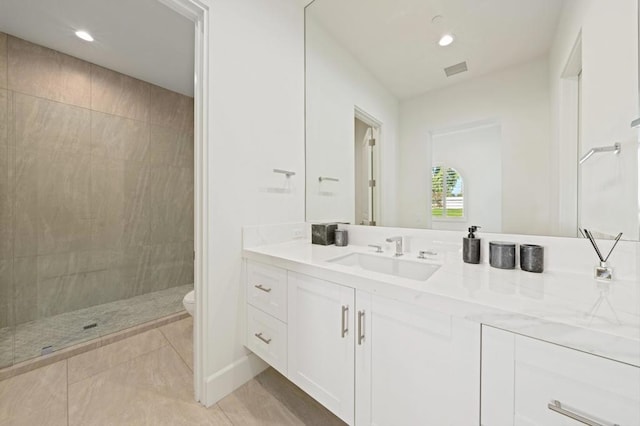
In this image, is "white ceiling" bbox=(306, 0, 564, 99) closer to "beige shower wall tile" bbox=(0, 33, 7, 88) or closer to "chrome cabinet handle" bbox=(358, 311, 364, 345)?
"chrome cabinet handle" bbox=(358, 311, 364, 345)

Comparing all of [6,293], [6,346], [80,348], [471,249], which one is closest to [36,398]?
[80,348]

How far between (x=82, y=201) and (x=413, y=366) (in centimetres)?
303

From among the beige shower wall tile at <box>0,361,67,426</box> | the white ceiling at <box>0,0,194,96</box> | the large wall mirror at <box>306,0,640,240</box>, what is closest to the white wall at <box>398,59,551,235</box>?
the large wall mirror at <box>306,0,640,240</box>

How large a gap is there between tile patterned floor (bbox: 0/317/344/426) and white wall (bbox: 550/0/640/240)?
4.68 ft

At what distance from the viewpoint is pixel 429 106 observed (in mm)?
1309

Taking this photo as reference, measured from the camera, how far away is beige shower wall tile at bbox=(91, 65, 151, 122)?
7.72 ft

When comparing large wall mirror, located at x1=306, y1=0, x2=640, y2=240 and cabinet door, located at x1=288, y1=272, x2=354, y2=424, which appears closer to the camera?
large wall mirror, located at x1=306, y1=0, x2=640, y2=240

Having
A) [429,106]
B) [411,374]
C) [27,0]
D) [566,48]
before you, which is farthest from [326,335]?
[27,0]

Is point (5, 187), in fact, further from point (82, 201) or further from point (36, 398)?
point (36, 398)

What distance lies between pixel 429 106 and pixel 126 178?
2.94 m

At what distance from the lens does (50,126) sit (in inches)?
83.2

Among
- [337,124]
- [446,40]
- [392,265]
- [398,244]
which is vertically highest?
[446,40]

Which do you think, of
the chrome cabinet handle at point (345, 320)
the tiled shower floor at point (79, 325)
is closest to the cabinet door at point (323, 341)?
the chrome cabinet handle at point (345, 320)

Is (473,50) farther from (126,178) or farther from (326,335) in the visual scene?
(126,178)
